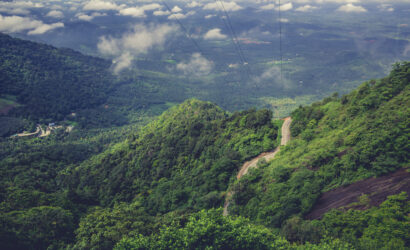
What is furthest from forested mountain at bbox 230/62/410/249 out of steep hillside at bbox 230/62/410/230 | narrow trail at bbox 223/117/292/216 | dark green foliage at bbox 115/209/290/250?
dark green foliage at bbox 115/209/290/250

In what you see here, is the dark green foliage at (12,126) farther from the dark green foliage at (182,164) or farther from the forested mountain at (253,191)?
the dark green foliage at (182,164)

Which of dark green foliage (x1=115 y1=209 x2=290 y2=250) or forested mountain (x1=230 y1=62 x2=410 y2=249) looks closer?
dark green foliage (x1=115 y1=209 x2=290 y2=250)

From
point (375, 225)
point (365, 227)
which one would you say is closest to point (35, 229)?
point (365, 227)

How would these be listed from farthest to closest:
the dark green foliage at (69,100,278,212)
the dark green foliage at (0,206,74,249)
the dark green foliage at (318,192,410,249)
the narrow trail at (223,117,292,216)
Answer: the dark green foliage at (69,100,278,212), the narrow trail at (223,117,292,216), the dark green foliage at (0,206,74,249), the dark green foliage at (318,192,410,249)

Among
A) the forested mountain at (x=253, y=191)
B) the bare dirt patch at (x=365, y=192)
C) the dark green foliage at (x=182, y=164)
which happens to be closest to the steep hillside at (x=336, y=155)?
the forested mountain at (x=253, y=191)

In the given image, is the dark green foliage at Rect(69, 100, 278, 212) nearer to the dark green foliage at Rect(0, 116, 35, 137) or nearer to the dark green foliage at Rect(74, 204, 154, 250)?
the dark green foliage at Rect(74, 204, 154, 250)

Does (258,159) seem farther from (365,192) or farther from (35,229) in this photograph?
(35,229)

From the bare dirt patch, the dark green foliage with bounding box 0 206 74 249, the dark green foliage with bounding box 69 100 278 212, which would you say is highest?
the bare dirt patch
